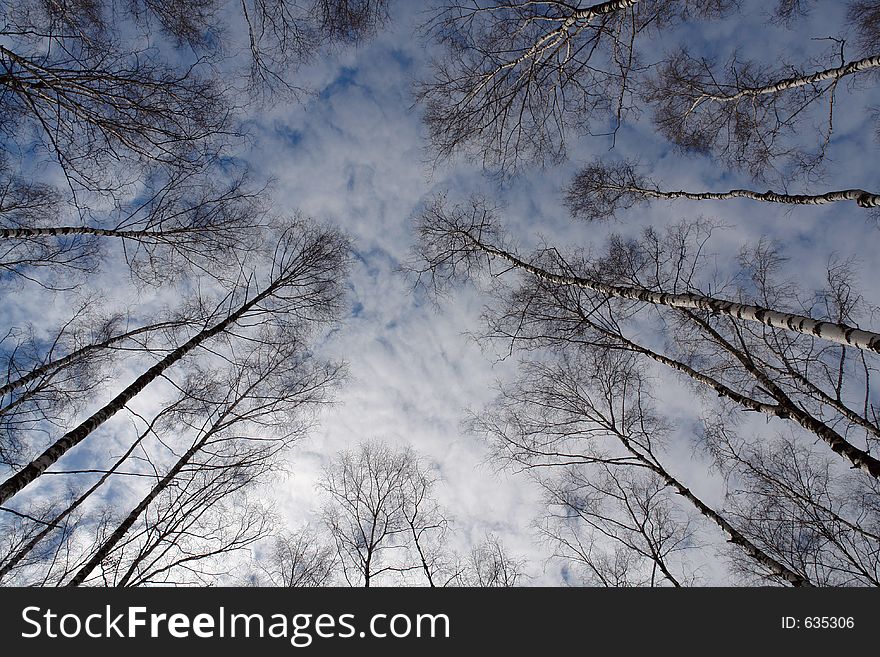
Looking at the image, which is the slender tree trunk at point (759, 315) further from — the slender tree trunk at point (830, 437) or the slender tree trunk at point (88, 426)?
the slender tree trunk at point (88, 426)

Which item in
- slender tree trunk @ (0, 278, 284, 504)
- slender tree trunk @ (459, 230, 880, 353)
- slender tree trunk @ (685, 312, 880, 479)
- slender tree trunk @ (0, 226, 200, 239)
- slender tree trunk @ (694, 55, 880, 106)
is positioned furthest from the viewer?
slender tree trunk @ (694, 55, 880, 106)

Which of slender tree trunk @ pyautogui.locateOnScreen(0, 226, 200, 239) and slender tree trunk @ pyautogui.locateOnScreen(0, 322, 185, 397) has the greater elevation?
slender tree trunk @ pyautogui.locateOnScreen(0, 226, 200, 239)

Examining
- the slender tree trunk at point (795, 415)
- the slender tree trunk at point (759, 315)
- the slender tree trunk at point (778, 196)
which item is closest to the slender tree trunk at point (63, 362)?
the slender tree trunk at point (759, 315)

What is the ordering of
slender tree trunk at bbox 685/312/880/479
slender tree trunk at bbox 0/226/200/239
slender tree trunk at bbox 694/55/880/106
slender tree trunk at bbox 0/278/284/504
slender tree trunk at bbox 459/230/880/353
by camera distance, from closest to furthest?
slender tree trunk at bbox 459/230/880/353
slender tree trunk at bbox 0/278/284/504
slender tree trunk at bbox 685/312/880/479
slender tree trunk at bbox 0/226/200/239
slender tree trunk at bbox 694/55/880/106

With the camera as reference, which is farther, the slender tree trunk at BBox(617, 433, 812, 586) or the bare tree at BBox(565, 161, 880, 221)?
the bare tree at BBox(565, 161, 880, 221)

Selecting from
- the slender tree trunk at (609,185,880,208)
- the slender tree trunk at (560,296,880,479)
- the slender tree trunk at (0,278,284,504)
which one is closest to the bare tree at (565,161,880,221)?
the slender tree trunk at (609,185,880,208)

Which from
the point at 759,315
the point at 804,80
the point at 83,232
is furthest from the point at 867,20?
the point at 83,232

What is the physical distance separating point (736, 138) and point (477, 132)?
20.0 feet

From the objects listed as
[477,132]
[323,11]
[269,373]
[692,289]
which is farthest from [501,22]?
[269,373]

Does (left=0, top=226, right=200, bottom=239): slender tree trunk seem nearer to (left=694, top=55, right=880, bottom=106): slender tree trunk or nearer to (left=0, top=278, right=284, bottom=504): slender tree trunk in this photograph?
(left=0, top=278, right=284, bottom=504): slender tree trunk

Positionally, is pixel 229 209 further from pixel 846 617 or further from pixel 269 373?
pixel 846 617

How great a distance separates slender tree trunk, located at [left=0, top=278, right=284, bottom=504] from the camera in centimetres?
351

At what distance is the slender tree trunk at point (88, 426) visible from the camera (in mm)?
3510

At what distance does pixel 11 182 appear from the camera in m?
6.26
